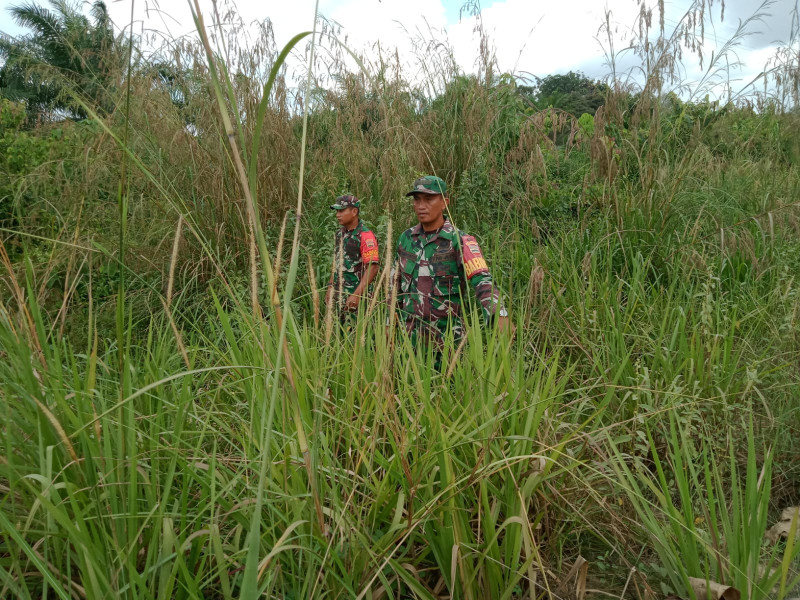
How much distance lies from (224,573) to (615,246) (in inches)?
116

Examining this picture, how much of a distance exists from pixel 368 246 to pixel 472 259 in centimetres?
114

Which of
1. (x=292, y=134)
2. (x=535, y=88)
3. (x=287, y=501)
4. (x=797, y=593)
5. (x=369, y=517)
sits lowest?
(x=797, y=593)

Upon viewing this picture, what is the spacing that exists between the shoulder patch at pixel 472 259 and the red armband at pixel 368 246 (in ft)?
3.24

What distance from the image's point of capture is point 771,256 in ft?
11.6

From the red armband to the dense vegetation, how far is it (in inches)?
4.7

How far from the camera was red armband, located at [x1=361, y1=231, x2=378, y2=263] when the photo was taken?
430cm

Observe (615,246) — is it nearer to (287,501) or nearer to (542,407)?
(542,407)

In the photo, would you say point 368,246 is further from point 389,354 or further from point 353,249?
point 389,354

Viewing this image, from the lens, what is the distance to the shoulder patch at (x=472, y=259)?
10.8 ft

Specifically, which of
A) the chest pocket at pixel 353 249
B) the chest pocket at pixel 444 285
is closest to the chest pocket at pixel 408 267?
the chest pocket at pixel 444 285

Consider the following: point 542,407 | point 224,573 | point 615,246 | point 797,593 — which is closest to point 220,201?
point 615,246

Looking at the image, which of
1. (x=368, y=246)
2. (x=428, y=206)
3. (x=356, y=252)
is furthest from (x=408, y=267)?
(x=356, y=252)

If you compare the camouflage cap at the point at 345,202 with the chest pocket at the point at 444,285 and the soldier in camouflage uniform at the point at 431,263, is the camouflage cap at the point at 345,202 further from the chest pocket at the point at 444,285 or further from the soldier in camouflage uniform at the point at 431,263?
the chest pocket at the point at 444,285

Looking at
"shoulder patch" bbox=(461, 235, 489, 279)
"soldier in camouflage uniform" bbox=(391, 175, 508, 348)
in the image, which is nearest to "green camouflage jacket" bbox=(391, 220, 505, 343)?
"soldier in camouflage uniform" bbox=(391, 175, 508, 348)
